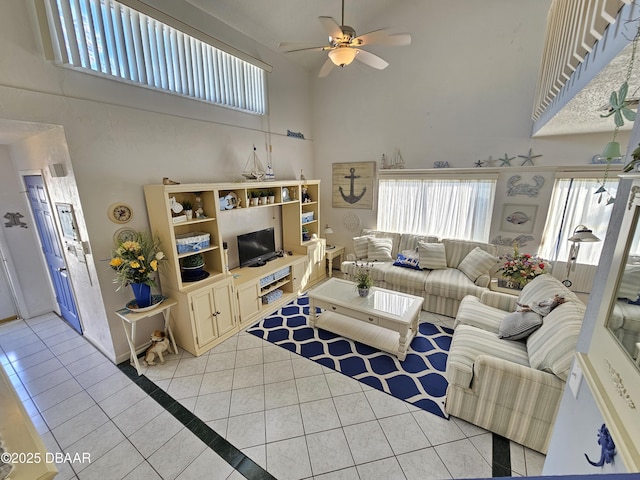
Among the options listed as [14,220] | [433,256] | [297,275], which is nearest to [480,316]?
[433,256]

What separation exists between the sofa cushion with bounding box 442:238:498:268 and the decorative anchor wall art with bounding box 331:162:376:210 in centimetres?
152

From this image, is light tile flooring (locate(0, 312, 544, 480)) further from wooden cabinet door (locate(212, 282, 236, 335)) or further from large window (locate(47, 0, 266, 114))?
large window (locate(47, 0, 266, 114))

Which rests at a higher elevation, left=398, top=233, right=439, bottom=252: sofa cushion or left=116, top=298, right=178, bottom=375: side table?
left=398, top=233, right=439, bottom=252: sofa cushion

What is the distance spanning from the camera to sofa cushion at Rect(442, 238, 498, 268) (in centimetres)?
399

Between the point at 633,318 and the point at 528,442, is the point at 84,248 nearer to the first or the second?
the point at 633,318

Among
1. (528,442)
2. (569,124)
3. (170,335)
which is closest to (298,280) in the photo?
(170,335)

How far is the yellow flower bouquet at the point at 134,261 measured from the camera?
246 cm

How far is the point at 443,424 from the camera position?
6.92 ft

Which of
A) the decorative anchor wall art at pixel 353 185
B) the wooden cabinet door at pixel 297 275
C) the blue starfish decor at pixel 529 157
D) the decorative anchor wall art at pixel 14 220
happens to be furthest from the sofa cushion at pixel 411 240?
the decorative anchor wall art at pixel 14 220

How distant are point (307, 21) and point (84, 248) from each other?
4063 mm

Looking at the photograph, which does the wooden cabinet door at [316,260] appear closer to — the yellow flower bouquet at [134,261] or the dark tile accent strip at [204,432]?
the yellow flower bouquet at [134,261]

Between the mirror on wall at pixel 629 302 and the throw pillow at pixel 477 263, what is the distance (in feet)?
9.23

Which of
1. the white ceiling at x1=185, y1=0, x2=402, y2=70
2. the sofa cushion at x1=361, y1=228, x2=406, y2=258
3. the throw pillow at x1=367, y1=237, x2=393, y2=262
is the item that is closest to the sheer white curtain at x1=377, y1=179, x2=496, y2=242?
the sofa cushion at x1=361, y1=228, x2=406, y2=258

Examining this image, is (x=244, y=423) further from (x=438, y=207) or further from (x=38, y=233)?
(x=438, y=207)
